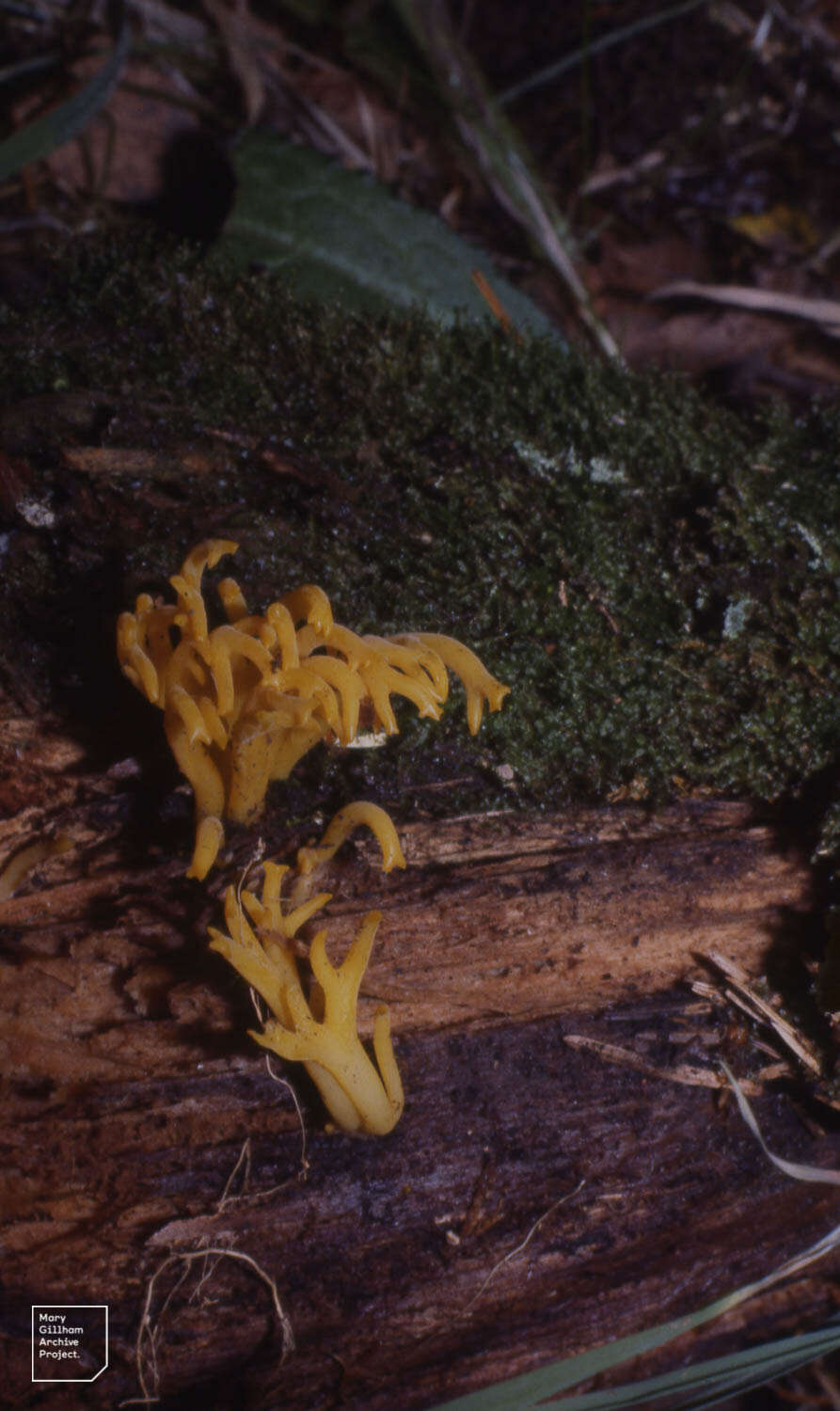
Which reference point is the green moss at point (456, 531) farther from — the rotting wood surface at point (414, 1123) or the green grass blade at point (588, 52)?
the green grass blade at point (588, 52)

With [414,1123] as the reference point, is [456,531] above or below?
above

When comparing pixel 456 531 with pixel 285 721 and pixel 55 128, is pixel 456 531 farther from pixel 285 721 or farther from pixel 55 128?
pixel 55 128

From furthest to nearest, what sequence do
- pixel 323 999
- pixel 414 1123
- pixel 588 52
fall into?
pixel 588 52 → pixel 414 1123 → pixel 323 999

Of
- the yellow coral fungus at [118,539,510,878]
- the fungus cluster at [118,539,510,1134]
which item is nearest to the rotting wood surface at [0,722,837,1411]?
the fungus cluster at [118,539,510,1134]

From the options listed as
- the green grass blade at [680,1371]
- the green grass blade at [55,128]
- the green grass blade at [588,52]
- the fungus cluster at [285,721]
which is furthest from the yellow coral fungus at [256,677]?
the green grass blade at [588,52]

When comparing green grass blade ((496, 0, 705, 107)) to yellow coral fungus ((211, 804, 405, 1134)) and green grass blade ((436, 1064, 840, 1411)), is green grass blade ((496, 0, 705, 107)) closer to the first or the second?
yellow coral fungus ((211, 804, 405, 1134))

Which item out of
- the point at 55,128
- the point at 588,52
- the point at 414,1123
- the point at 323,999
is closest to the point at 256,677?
the point at 323,999
